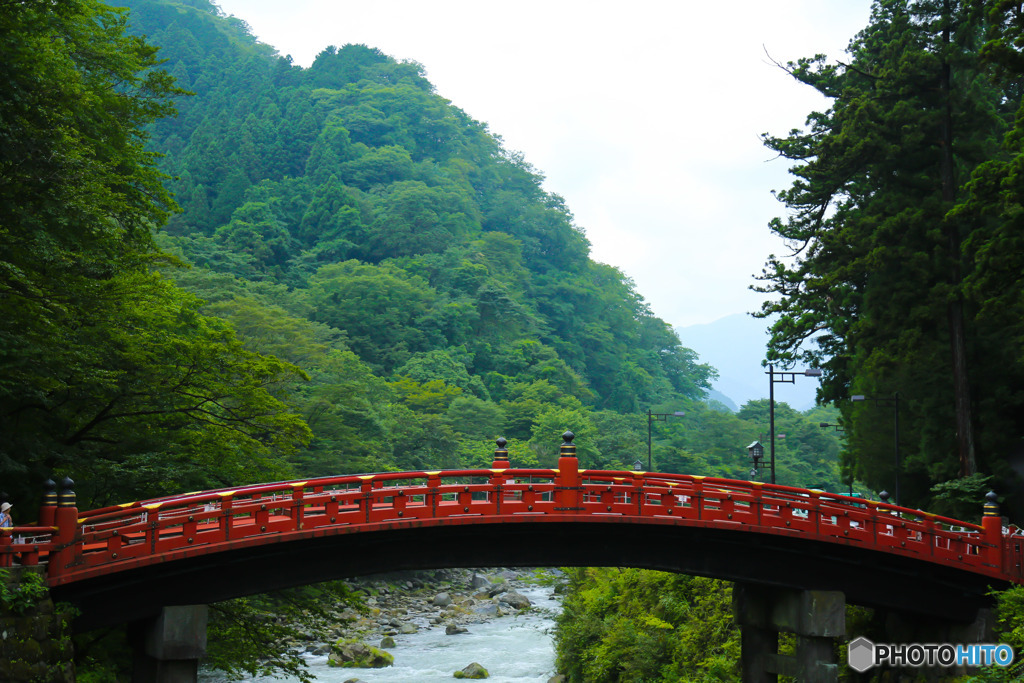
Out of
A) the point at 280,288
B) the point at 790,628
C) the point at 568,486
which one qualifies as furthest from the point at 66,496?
the point at 280,288

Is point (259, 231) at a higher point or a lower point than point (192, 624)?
higher

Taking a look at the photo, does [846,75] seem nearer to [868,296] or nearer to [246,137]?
[868,296]

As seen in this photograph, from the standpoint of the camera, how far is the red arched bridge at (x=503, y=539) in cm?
1662

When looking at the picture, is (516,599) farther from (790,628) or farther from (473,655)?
(790,628)

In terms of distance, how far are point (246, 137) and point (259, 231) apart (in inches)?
750

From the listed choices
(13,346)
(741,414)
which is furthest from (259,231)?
(13,346)

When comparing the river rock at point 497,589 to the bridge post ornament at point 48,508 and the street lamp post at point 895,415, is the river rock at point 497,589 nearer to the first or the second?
the street lamp post at point 895,415

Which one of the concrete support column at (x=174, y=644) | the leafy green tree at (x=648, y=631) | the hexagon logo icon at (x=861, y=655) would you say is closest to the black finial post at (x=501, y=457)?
the concrete support column at (x=174, y=644)

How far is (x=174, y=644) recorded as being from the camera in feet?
56.4

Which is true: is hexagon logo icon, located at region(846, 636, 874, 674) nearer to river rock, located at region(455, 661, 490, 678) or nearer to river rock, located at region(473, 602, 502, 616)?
river rock, located at region(455, 661, 490, 678)

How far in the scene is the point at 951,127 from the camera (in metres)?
29.8

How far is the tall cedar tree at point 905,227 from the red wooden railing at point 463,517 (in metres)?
7.79

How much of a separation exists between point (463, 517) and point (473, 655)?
65.7 feet

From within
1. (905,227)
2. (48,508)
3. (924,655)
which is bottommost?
(924,655)
